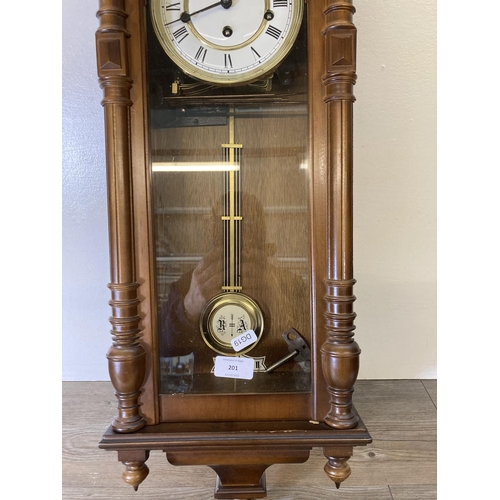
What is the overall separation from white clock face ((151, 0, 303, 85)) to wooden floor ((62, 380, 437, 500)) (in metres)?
0.67

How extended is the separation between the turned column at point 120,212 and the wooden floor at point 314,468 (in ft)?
0.64

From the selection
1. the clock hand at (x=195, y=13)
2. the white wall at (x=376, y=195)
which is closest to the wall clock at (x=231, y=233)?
the clock hand at (x=195, y=13)

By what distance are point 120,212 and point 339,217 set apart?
319 mm

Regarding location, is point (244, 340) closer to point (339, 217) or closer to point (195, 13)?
point (339, 217)

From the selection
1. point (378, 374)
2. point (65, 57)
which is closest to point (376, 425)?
point (378, 374)

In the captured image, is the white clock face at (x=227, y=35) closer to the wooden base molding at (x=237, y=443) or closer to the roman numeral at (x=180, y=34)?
the roman numeral at (x=180, y=34)

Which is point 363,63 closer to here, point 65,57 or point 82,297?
point 65,57

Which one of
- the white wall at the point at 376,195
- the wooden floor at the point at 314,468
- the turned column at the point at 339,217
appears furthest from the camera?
the white wall at the point at 376,195

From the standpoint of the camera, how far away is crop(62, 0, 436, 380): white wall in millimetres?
868

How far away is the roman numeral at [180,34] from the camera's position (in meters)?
0.63

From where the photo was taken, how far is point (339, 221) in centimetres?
60

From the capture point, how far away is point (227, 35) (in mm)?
635

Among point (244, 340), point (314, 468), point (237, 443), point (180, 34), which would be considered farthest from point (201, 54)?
point (314, 468)

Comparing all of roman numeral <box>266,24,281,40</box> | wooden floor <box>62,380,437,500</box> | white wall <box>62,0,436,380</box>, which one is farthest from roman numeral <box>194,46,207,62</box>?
wooden floor <box>62,380,437,500</box>
